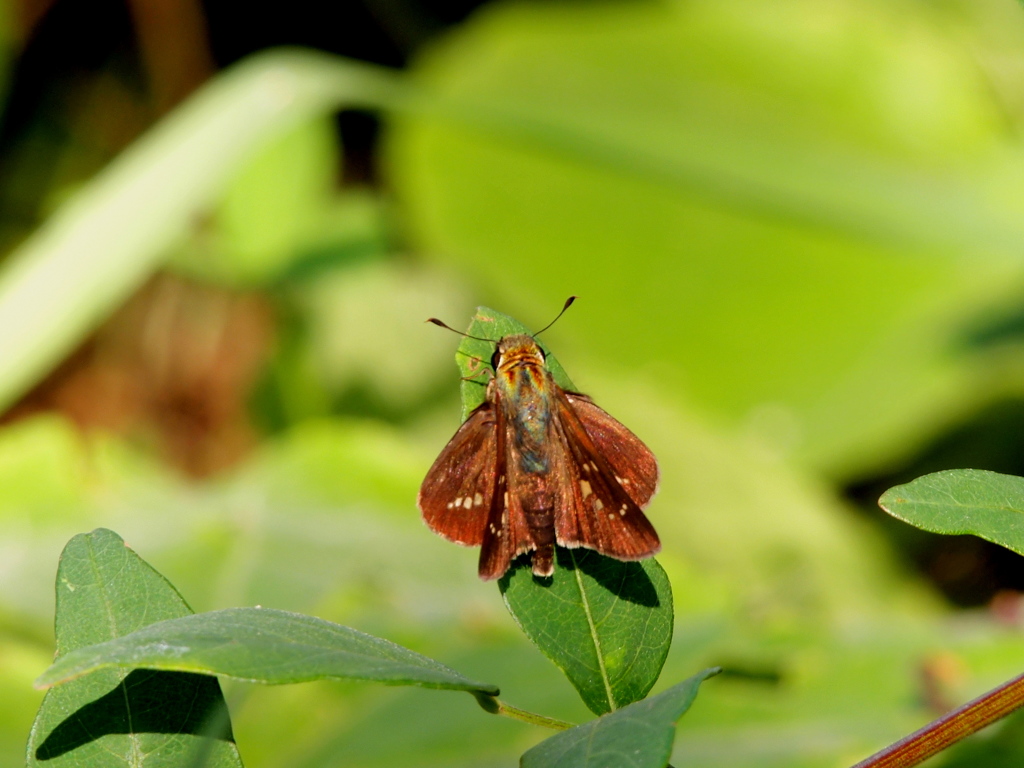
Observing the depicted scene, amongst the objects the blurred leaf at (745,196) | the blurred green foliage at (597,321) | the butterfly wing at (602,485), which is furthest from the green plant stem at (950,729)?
the blurred leaf at (745,196)

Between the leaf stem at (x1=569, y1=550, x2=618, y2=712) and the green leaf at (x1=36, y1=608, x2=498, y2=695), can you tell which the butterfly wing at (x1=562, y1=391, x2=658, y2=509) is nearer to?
the leaf stem at (x1=569, y1=550, x2=618, y2=712)

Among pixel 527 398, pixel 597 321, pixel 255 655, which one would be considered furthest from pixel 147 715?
pixel 597 321

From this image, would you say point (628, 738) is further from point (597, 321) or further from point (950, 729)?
point (597, 321)

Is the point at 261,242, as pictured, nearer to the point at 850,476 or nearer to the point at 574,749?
the point at 850,476

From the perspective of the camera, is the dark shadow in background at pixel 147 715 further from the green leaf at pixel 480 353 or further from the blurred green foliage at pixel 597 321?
the blurred green foliage at pixel 597 321

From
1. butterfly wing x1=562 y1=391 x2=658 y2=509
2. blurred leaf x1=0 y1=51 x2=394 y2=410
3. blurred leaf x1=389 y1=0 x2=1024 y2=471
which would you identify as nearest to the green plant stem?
butterfly wing x1=562 y1=391 x2=658 y2=509
